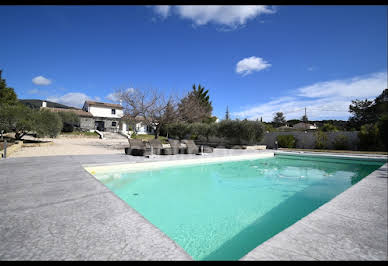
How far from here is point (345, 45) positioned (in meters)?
8.33

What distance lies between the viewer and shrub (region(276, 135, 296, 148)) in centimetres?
1807

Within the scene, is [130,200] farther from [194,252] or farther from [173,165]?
[173,165]

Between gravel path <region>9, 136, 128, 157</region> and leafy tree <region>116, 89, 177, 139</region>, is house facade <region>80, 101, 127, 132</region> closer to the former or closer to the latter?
gravel path <region>9, 136, 128, 157</region>

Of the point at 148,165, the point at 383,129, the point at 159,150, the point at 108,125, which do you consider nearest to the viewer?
the point at 148,165

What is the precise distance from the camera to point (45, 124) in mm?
15789

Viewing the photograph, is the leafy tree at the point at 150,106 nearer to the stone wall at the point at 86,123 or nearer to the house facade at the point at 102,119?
the house facade at the point at 102,119

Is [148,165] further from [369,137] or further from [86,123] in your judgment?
[86,123]

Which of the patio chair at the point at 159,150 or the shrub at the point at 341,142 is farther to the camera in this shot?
the shrub at the point at 341,142

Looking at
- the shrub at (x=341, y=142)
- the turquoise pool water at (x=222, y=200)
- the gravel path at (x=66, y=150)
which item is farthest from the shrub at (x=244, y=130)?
the gravel path at (x=66, y=150)

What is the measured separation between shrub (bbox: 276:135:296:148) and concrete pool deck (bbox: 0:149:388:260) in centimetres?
1559

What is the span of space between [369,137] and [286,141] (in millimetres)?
5914

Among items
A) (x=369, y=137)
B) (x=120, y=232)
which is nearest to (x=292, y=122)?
(x=369, y=137)

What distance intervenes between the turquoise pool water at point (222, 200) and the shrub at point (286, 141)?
29.9 ft

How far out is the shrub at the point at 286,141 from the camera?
59.3 ft
